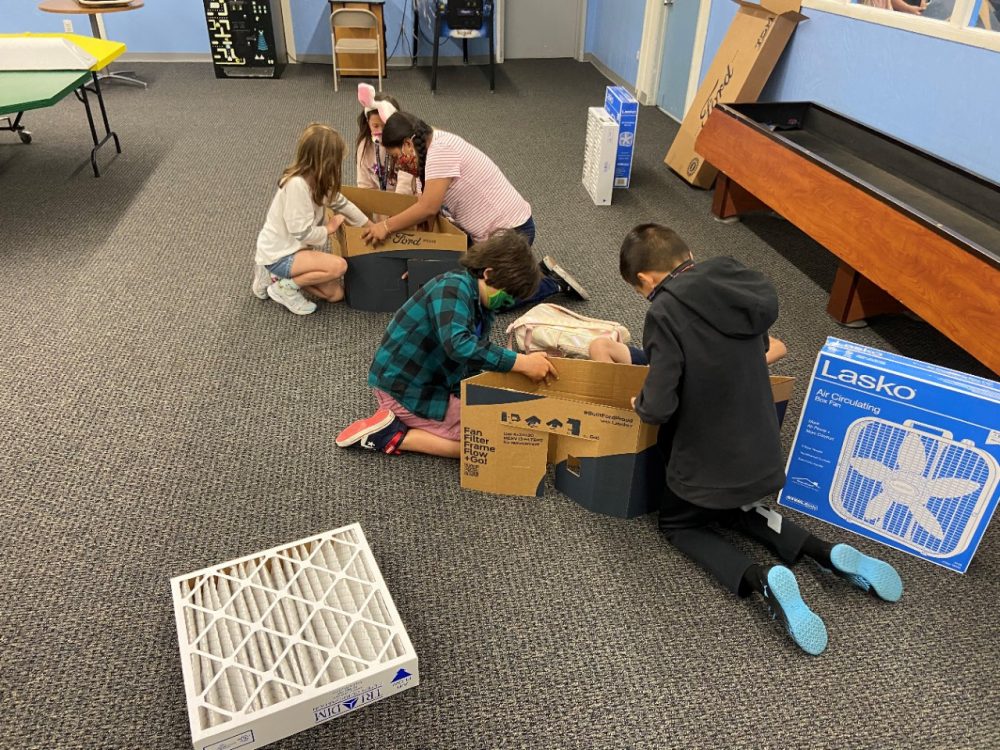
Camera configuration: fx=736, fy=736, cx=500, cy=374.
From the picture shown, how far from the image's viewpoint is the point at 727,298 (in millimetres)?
1555

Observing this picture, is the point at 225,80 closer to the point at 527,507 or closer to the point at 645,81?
the point at 645,81

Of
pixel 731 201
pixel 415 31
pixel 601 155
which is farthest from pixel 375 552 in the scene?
pixel 415 31

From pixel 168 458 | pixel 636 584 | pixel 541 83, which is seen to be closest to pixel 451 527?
pixel 636 584

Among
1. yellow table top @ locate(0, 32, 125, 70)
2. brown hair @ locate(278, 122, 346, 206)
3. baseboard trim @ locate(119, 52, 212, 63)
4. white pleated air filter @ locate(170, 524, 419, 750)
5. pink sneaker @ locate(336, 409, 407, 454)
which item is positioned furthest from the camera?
baseboard trim @ locate(119, 52, 212, 63)

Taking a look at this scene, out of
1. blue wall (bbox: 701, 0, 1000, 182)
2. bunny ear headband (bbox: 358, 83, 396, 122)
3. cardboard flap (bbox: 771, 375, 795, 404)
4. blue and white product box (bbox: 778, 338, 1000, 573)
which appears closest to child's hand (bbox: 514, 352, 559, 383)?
cardboard flap (bbox: 771, 375, 795, 404)

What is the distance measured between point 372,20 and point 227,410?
476 cm

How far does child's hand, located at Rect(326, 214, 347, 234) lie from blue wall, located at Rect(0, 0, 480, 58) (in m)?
4.50

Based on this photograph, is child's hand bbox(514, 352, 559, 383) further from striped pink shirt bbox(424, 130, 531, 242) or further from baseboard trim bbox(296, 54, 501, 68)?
Result: baseboard trim bbox(296, 54, 501, 68)

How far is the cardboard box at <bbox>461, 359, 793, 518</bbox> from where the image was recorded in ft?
5.91

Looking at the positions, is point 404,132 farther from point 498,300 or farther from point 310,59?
point 310,59

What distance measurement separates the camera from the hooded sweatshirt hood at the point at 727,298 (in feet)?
5.10

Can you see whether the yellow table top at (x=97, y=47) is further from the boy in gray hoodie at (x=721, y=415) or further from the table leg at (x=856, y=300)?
the table leg at (x=856, y=300)

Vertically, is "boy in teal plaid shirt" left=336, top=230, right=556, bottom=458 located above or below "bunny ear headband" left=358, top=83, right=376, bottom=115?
below

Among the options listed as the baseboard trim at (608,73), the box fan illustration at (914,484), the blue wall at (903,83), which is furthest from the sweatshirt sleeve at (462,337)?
the baseboard trim at (608,73)
